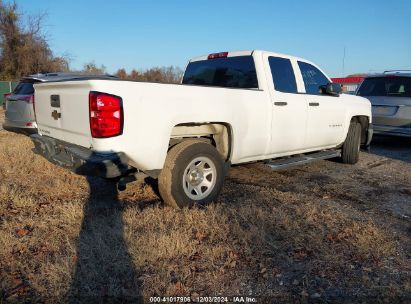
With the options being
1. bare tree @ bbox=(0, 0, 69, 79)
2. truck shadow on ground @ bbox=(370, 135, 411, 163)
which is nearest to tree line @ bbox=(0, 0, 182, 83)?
bare tree @ bbox=(0, 0, 69, 79)

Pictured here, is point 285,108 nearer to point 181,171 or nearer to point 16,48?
point 181,171

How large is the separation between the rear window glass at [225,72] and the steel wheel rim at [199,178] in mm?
1431

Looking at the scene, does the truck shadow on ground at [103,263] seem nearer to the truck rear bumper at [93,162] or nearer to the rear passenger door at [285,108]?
the truck rear bumper at [93,162]

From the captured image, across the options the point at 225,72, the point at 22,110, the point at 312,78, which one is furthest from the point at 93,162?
the point at 22,110

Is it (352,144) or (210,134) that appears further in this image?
(352,144)

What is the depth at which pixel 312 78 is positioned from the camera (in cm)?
623

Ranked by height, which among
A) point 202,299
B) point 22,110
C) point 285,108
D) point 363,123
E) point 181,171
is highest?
point 285,108

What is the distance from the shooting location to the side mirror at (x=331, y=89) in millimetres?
6188

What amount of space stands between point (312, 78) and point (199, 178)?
2.97 meters

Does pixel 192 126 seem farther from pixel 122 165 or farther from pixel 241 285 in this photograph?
pixel 241 285

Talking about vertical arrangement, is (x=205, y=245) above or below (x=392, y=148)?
above

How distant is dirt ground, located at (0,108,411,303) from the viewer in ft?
9.05

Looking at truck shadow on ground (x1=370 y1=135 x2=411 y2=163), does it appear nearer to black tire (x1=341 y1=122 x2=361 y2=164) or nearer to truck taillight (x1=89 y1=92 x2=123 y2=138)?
black tire (x1=341 y1=122 x2=361 y2=164)

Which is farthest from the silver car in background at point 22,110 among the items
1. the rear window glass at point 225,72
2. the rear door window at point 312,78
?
the rear door window at point 312,78
